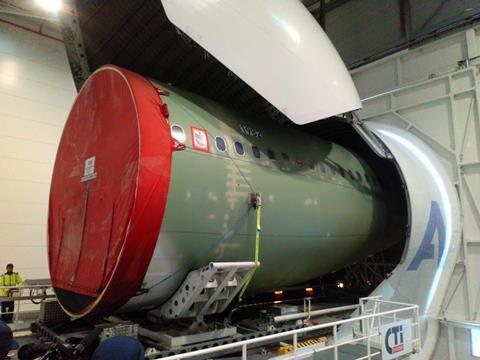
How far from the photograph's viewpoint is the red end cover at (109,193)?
13.5 ft

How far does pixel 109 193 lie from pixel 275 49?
266cm

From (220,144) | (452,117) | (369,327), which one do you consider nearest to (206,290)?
(220,144)

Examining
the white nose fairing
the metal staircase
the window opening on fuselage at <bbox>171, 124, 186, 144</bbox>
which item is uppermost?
the white nose fairing

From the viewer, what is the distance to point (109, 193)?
14.7ft

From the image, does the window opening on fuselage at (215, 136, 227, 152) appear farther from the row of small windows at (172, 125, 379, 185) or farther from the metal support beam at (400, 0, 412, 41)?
the metal support beam at (400, 0, 412, 41)

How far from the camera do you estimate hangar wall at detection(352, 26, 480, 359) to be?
801cm

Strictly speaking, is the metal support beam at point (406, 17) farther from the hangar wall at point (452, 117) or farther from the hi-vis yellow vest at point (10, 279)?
the hi-vis yellow vest at point (10, 279)

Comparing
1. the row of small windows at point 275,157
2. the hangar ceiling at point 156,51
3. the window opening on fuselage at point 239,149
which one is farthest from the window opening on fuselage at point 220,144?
the hangar ceiling at point 156,51

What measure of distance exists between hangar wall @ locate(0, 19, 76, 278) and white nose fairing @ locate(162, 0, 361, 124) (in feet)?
32.0

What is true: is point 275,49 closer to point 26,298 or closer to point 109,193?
point 109,193

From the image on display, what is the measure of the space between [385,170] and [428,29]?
4.43 metres

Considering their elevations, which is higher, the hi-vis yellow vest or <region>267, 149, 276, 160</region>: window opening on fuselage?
<region>267, 149, 276, 160</region>: window opening on fuselage

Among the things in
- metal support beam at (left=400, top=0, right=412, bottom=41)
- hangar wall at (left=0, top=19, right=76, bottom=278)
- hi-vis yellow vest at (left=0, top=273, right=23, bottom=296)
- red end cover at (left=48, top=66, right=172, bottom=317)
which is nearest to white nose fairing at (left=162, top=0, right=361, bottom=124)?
red end cover at (left=48, top=66, right=172, bottom=317)

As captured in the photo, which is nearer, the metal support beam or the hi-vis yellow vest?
the hi-vis yellow vest
